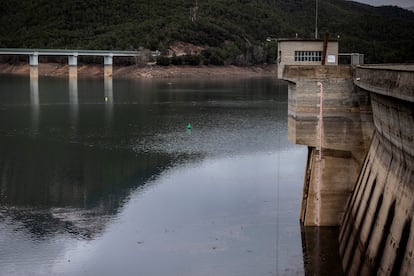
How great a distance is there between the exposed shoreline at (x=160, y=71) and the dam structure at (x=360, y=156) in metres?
130

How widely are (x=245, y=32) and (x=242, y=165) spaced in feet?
496

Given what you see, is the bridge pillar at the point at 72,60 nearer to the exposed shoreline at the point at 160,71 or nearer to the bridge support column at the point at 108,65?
the bridge support column at the point at 108,65

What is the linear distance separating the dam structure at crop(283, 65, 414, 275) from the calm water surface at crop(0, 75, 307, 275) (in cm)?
277

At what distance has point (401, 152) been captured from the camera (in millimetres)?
19359

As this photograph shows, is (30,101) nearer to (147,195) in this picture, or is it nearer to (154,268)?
(147,195)

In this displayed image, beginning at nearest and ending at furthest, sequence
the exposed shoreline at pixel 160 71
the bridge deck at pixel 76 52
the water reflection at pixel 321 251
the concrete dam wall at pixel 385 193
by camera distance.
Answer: the concrete dam wall at pixel 385 193
the water reflection at pixel 321 251
the exposed shoreline at pixel 160 71
the bridge deck at pixel 76 52

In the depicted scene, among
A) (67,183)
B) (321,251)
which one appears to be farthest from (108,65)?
(321,251)

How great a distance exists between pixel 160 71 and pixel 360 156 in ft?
437

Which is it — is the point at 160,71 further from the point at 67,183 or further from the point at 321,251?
the point at 321,251

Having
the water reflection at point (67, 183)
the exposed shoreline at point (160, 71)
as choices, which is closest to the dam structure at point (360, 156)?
the water reflection at point (67, 183)

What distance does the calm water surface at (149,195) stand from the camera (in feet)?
90.0

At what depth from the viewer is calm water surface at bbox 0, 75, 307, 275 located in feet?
90.0

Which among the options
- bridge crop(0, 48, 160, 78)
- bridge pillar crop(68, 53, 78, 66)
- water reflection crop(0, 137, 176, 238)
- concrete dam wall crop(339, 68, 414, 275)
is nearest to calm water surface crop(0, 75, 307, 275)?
water reflection crop(0, 137, 176, 238)

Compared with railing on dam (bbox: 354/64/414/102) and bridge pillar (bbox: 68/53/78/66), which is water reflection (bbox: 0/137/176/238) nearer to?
railing on dam (bbox: 354/64/414/102)
